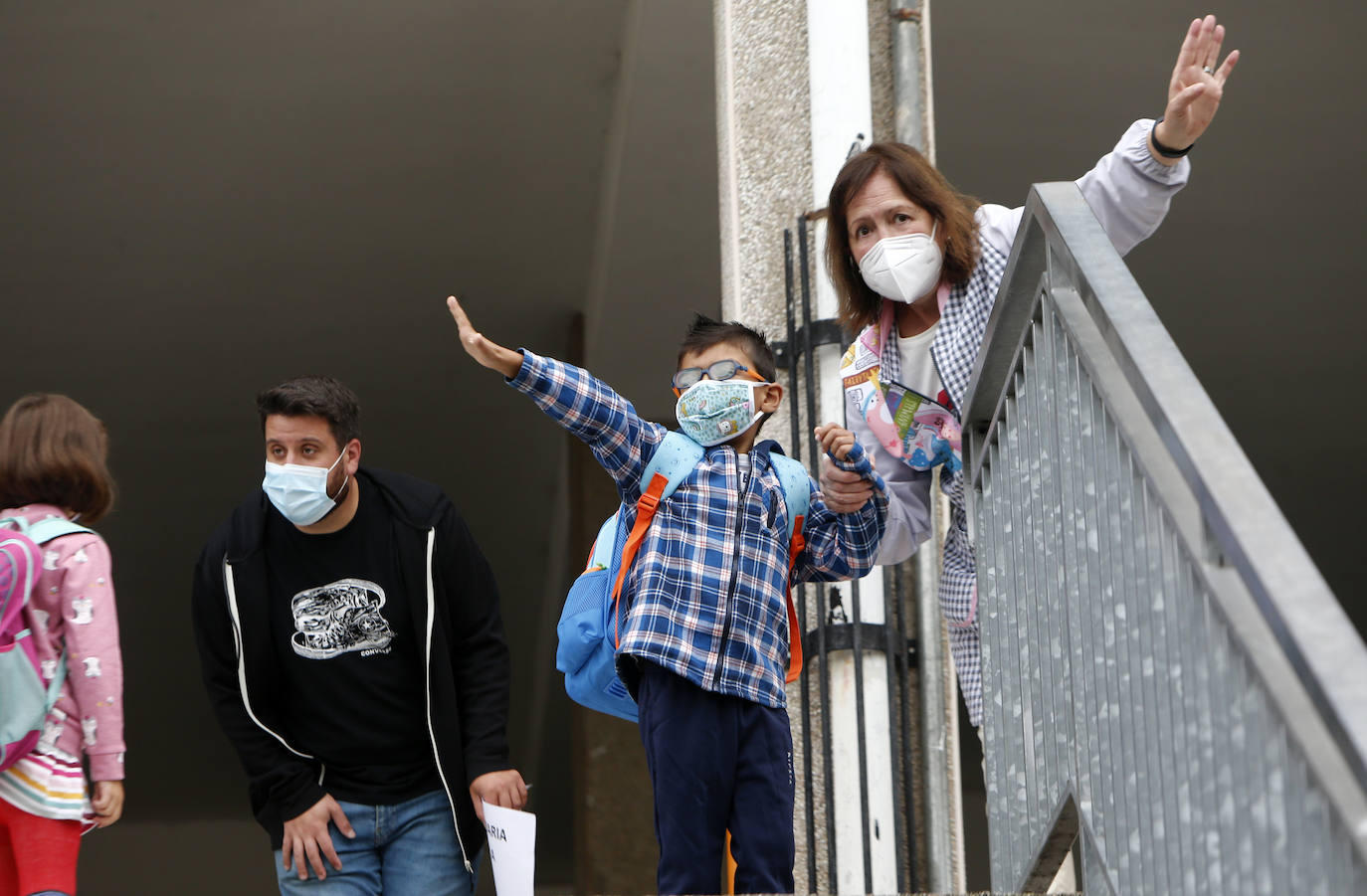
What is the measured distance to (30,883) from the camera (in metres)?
3.28

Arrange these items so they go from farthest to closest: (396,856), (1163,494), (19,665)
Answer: (396,856)
(19,665)
(1163,494)

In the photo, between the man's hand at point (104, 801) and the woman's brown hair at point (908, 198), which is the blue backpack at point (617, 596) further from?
the man's hand at point (104, 801)

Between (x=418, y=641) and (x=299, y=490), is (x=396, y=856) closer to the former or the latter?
(x=418, y=641)

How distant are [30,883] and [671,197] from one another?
6.66 metres

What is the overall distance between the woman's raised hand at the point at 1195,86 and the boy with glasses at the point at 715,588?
3.04ft

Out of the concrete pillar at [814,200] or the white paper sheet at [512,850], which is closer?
the white paper sheet at [512,850]

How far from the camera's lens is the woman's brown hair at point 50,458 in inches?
143

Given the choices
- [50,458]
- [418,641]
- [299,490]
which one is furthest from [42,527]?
[418,641]

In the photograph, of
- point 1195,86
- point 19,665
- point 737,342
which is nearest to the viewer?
point 1195,86

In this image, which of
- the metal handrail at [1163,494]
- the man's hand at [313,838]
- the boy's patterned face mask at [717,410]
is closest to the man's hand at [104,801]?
the man's hand at [313,838]

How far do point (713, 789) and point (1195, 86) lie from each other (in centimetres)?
176

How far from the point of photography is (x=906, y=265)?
349 cm

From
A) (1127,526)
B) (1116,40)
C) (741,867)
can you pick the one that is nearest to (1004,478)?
(1127,526)

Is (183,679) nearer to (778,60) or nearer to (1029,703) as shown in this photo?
(778,60)
